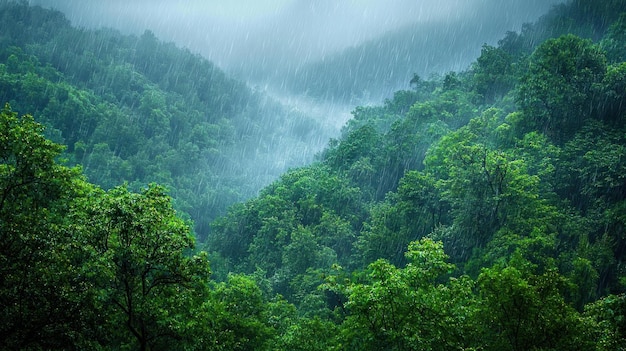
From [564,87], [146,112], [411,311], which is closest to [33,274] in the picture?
[411,311]

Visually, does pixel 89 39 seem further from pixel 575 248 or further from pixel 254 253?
pixel 575 248

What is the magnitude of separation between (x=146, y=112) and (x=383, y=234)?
91.8 m

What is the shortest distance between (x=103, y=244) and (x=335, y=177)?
39437 millimetres

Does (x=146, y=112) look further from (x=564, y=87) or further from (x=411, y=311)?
(x=411, y=311)

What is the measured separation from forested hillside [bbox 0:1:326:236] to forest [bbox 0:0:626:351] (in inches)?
60.0

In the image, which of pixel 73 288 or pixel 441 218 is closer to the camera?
pixel 73 288

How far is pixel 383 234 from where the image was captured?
36344mm

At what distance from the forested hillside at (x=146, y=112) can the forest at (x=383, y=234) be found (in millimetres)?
1524

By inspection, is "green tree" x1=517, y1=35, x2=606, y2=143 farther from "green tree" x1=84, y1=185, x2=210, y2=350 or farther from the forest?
"green tree" x1=84, y1=185, x2=210, y2=350

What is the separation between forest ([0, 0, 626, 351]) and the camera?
476 inches

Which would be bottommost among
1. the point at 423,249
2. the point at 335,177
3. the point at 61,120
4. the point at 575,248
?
the point at 423,249

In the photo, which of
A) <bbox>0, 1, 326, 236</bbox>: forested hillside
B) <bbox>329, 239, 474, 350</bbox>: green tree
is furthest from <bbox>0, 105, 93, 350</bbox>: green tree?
<bbox>0, 1, 326, 236</bbox>: forested hillside

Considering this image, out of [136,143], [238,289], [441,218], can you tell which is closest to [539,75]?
[441,218]

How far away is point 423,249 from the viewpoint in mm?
15797
